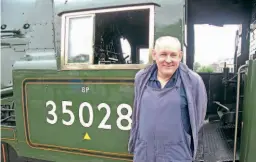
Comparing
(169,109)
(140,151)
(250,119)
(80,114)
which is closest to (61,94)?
(80,114)

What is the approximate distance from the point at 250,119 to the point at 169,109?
801mm

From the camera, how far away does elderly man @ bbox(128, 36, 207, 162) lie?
165 centimetres

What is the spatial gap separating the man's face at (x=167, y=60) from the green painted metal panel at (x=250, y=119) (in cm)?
73

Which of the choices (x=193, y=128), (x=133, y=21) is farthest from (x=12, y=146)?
(x=193, y=128)

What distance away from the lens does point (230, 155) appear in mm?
2693

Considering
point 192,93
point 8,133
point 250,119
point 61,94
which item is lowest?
point 8,133

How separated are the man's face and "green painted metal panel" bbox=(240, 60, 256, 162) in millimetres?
729

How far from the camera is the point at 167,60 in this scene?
165cm

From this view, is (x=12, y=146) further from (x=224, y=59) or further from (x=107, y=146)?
(x=224, y=59)

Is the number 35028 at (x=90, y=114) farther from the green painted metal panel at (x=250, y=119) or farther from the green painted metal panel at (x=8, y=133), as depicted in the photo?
the green painted metal panel at (x=250, y=119)

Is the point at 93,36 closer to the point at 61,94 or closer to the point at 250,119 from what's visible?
the point at 61,94

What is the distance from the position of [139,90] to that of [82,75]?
918mm

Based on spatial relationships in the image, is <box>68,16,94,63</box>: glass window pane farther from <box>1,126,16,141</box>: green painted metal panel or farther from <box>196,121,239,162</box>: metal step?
<box>196,121,239,162</box>: metal step

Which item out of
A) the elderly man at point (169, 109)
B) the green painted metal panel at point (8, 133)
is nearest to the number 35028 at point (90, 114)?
the green painted metal panel at point (8, 133)
